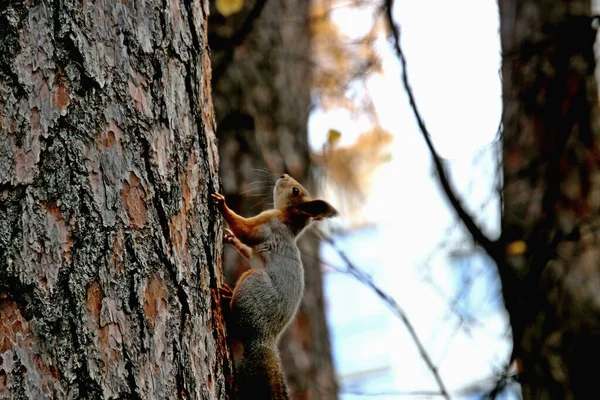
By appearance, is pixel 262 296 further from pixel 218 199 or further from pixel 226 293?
pixel 218 199

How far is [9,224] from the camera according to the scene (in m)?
1.68

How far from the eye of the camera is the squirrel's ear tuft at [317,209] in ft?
10.3

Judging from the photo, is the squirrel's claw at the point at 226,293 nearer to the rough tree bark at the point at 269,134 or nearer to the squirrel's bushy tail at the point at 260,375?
the squirrel's bushy tail at the point at 260,375

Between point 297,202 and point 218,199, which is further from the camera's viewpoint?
point 297,202

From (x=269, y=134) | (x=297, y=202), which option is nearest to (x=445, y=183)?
(x=297, y=202)

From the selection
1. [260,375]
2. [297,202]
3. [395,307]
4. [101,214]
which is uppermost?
[297,202]

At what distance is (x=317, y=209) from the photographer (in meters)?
3.15

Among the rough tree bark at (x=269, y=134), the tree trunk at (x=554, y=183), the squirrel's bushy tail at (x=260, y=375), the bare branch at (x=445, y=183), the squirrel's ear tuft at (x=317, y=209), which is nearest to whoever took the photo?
the squirrel's bushy tail at (x=260, y=375)

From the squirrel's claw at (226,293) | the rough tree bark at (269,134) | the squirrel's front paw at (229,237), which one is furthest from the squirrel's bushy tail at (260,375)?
the rough tree bark at (269,134)

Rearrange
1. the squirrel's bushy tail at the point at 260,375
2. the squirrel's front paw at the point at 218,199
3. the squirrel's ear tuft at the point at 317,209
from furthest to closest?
the squirrel's ear tuft at the point at 317,209 < the squirrel's bushy tail at the point at 260,375 < the squirrel's front paw at the point at 218,199

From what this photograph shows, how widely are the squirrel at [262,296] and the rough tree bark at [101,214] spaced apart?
0.28 metres

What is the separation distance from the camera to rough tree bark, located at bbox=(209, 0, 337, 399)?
162 inches

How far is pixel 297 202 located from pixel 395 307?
64cm

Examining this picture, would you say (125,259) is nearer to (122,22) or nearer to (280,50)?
(122,22)
